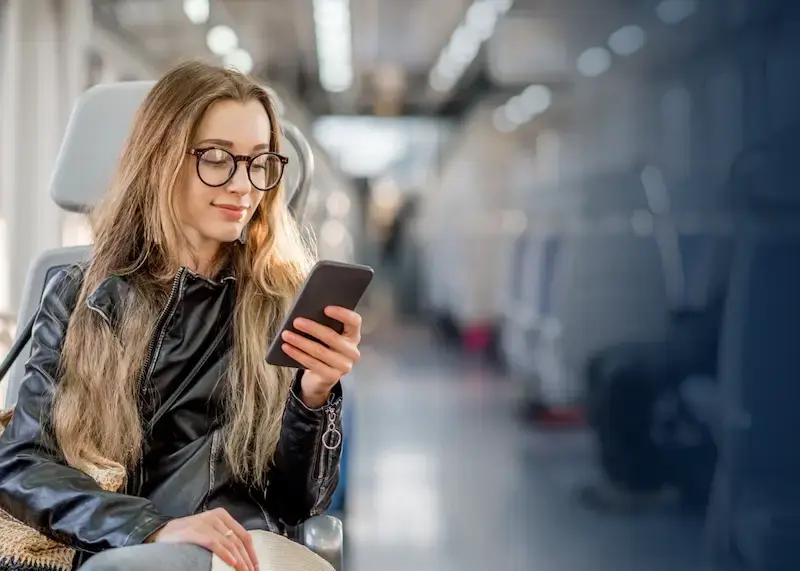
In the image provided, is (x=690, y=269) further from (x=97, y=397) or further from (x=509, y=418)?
(x=509, y=418)

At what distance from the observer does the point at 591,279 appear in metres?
4.16

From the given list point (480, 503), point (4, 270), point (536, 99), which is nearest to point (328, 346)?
point (4, 270)

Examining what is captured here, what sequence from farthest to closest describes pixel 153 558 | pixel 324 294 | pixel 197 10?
pixel 197 10 → pixel 324 294 → pixel 153 558

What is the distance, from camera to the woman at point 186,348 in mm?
1196

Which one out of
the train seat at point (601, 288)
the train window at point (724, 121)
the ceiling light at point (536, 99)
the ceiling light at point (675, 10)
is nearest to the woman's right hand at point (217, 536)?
the train window at point (724, 121)

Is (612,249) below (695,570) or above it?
above

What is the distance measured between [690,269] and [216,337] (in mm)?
1743

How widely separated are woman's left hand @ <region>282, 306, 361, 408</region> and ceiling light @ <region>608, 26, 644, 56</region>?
2.25 metres

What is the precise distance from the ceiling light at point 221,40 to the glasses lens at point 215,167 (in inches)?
187

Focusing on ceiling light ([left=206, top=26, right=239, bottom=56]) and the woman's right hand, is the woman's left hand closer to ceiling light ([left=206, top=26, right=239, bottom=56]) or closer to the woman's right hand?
the woman's right hand

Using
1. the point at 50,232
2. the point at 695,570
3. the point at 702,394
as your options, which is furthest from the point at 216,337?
Result: the point at 50,232

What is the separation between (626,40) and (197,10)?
273 cm

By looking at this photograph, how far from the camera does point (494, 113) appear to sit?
985 cm

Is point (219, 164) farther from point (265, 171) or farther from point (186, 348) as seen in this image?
point (186, 348)
